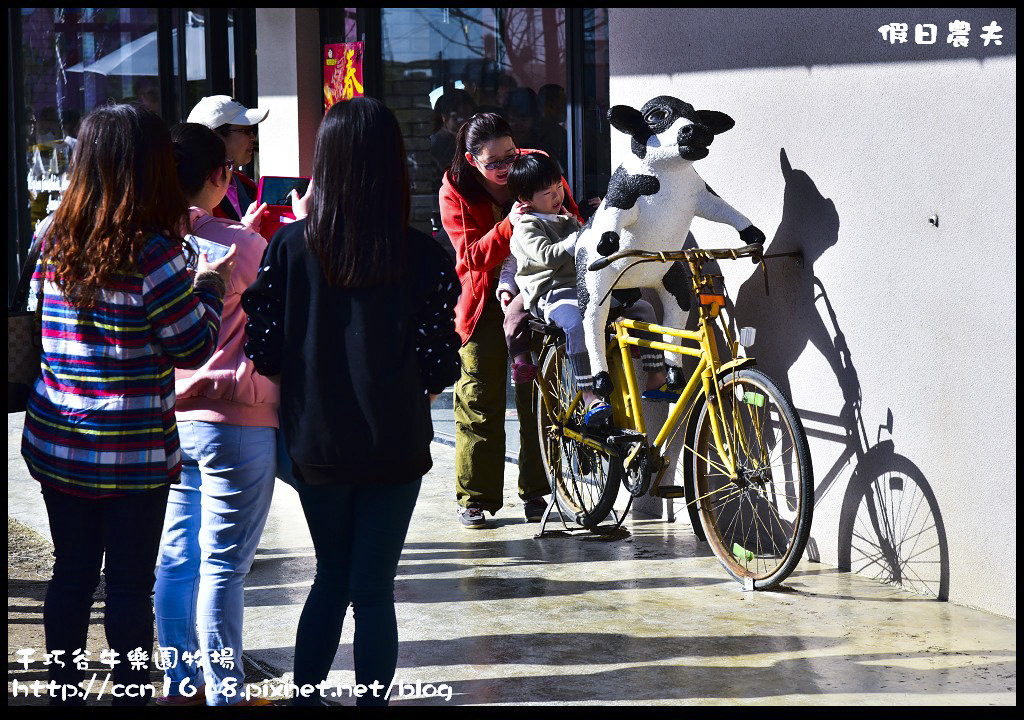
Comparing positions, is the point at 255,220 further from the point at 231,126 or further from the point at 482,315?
the point at 482,315

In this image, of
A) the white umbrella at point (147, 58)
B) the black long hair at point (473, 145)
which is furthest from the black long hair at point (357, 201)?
the white umbrella at point (147, 58)

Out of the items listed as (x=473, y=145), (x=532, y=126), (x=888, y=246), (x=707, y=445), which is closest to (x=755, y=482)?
(x=707, y=445)

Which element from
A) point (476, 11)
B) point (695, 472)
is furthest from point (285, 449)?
point (476, 11)

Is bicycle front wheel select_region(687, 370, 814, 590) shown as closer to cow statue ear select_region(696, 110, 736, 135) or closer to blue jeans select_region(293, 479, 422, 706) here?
cow statue ear select_region(696, 110, 736, 135)

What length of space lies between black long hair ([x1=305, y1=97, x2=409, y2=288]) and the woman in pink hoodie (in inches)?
19.8

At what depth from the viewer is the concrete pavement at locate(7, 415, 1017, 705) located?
142 inches

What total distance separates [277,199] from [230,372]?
123 centimetres

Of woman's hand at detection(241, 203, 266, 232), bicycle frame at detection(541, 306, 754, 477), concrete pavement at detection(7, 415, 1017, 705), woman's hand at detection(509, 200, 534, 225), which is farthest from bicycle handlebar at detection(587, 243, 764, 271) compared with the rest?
woman's hand at detection(241, 203, 266, 232)

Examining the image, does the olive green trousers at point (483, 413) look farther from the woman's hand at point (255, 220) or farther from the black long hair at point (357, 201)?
the black long hair at point (357, 201)

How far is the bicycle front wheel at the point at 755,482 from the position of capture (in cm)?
434

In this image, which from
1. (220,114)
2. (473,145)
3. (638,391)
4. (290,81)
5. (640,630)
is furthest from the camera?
(290,81)

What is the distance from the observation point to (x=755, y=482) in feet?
14.7

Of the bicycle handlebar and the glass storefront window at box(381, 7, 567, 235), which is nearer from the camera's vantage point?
the bicycle handlebar
